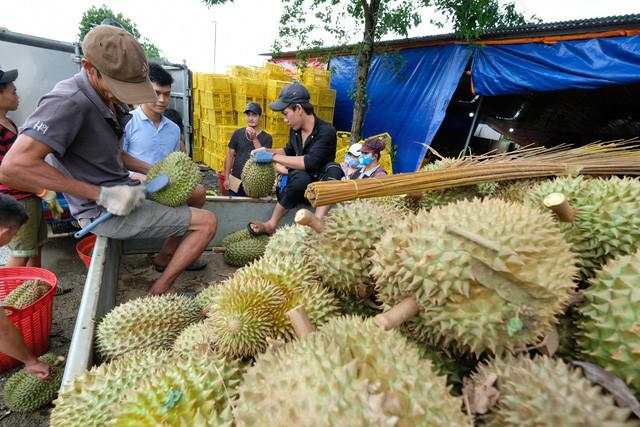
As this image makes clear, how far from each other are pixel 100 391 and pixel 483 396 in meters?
1.34

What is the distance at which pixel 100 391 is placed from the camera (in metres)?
1.41

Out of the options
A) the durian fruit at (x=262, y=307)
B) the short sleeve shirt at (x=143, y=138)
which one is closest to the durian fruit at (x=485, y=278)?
the durian fruit at (x=262, y=307)

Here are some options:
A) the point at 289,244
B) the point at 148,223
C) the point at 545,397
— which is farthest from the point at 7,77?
the point at 545,397

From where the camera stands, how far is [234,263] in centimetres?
413

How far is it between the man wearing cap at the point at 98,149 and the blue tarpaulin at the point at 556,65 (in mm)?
6388

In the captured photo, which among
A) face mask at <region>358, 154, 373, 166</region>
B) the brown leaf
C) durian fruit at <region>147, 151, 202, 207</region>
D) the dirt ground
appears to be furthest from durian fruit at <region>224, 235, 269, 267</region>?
the brown leaf

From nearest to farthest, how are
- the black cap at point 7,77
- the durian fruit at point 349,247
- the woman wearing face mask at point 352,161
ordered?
the durian fruit at point 349,247, the black cap at point 7,77, the woman wearing face mask at point 352,161

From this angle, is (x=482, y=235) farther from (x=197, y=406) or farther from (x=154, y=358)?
(x=154, y=358)

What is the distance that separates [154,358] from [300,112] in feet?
12.1

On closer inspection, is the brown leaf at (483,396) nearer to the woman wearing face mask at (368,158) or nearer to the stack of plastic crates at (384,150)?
the woman wearing face mask at (368,158)

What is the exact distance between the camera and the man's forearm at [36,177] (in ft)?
8.75

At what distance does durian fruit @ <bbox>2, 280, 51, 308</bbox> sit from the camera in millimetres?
3137

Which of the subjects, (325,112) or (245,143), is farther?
(325,112)

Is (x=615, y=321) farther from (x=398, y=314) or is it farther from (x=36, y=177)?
(x=36, y=177)
